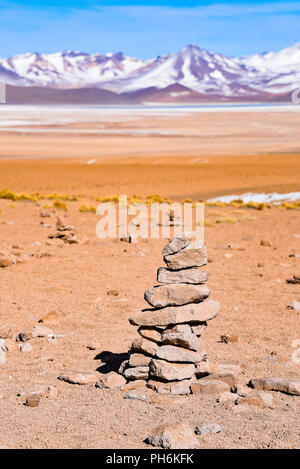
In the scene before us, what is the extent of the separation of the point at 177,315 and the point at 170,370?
1.84ft

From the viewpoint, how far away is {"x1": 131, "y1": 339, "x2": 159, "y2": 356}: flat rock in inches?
248

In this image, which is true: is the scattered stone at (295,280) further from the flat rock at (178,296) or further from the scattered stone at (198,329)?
the flat rock at (178,296)

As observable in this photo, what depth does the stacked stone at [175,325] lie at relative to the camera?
20.1 feet

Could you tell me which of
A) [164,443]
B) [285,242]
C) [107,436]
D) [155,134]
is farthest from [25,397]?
[155,134]

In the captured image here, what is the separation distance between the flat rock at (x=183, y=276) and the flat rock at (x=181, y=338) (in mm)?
486

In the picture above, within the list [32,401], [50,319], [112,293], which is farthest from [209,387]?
[112,293]

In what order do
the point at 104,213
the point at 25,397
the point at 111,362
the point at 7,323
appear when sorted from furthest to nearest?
the point at 104,213 < the point at 7,323 < the point at 111,362 < the point at 25,397

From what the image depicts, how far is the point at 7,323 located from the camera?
8508 mm

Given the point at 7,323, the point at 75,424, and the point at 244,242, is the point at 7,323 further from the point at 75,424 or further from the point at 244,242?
the point at 244,242

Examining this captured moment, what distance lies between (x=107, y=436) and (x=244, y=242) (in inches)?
399

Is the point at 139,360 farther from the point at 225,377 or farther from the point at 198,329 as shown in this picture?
the point at 225,377

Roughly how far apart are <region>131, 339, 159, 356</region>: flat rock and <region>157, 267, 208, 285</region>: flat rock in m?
0.67

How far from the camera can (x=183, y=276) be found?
21.0 feet

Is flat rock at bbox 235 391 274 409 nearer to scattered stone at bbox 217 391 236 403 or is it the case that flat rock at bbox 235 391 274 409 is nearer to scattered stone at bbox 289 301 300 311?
scattered stone at bbox 217 391 236 403
